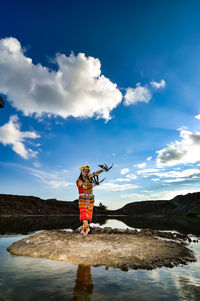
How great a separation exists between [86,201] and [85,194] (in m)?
0.37

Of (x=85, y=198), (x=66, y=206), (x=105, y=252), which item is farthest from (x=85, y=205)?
(x=66, y=206)

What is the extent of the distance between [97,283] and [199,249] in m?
6.25

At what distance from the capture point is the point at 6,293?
373cm

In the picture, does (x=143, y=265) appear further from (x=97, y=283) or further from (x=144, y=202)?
(x=144, y=202)

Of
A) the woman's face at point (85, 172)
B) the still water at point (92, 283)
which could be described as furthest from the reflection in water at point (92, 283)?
the woman's face at point (85, 172)

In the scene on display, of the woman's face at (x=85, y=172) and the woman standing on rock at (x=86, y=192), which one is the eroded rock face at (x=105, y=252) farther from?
the woman's face at (x=85, y=172)

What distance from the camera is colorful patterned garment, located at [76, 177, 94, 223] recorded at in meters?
9.59

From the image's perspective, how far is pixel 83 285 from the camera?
412 cm

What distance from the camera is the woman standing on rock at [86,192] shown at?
9.59 m

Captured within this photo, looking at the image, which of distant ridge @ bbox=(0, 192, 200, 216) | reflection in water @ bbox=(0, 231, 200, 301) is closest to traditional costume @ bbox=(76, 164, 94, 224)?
reflection in water @ bbox=(0, 231, 200, 301)

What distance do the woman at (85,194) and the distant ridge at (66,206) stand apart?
44645mm

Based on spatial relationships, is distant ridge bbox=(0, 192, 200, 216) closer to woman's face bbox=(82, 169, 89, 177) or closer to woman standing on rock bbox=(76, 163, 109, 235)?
woman standing on rock bbox=(76, 163, 109, 235)

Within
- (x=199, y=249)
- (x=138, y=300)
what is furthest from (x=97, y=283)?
(x=199, y=249)

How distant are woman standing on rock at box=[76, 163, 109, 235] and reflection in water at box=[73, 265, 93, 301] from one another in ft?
14.1
